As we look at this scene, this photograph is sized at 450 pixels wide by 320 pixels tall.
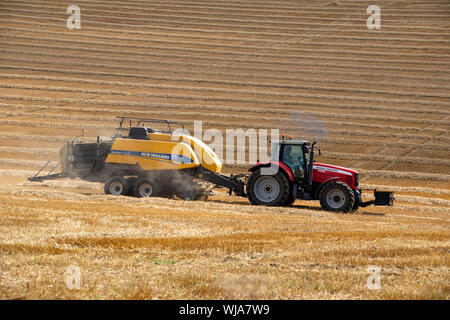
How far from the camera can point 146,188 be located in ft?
66.1

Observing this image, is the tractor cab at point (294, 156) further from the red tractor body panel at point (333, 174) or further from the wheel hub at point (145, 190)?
the wheel hub at point (145, 190)

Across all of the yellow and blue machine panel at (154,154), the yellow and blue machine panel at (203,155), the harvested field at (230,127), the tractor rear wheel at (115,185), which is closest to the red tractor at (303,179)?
the harvested field at (230,127)

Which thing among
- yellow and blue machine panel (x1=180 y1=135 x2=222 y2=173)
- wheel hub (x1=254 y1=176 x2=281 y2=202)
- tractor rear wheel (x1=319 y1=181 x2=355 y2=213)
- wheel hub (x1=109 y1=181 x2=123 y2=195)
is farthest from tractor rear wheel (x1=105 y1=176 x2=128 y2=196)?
tractor rear wheel (x1=319 y1=181 x2=355 y2=213)

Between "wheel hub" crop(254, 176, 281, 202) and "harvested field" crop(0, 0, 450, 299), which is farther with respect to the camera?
"wheel hub" crop(254, 176, 281, 202)

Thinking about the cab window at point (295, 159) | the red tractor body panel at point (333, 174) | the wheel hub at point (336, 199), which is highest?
the cab window at point (295, 159)

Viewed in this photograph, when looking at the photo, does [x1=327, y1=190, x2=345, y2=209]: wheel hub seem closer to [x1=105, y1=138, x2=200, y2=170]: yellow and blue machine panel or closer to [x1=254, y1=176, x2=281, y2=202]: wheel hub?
[x1=254, y1=176, x2=281, y2=202]: wheel hub

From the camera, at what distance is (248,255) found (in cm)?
904

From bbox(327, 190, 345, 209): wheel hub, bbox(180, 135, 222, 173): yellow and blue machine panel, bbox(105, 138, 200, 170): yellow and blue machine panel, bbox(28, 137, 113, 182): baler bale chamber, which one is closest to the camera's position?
bbox(327, 190, 345, 209): wheel hub

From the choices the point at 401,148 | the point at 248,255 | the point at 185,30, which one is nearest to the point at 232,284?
the point at 248,255

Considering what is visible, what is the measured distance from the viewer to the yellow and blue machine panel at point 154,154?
19781mm

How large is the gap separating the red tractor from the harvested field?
0.93 metres

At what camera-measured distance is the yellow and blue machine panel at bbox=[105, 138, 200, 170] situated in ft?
64.9

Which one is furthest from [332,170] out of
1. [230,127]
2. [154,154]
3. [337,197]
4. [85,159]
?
[230,127]

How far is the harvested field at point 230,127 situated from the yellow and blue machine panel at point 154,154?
195cm
